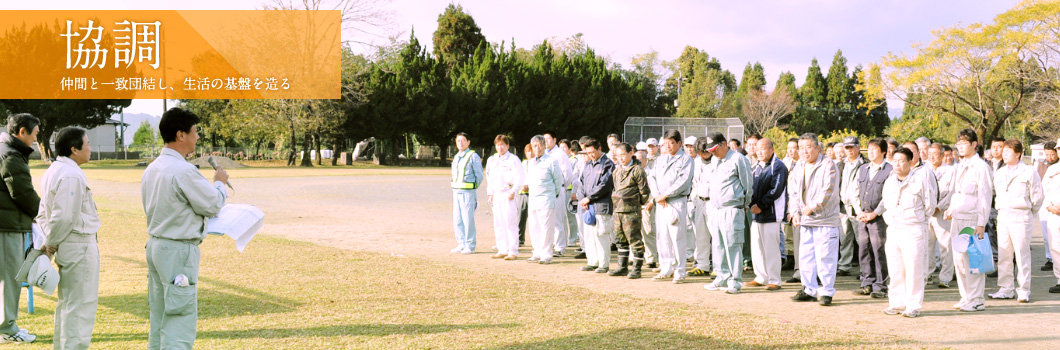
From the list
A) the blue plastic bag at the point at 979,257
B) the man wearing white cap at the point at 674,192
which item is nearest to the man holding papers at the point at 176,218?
the man wearing white cap at the point at 674,192

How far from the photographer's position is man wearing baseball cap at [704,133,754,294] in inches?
316

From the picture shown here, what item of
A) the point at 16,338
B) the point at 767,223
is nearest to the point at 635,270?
the point at 767,223

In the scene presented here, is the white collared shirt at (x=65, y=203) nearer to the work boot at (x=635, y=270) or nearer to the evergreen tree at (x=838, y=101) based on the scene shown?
the work boot at (x=635, y=270)

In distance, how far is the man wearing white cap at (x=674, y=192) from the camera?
855 cm

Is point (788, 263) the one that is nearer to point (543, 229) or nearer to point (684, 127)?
point (543, 229)

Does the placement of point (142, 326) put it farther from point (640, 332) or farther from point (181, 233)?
point (640, 332)

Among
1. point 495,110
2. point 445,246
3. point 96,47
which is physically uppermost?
point 96,47

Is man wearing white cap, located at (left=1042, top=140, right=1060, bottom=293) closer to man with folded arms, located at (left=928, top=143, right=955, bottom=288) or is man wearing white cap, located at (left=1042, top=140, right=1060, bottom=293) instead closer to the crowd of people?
the crowd of people

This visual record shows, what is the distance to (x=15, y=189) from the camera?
18.4ft

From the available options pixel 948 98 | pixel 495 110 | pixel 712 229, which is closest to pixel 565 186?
pixel 712 229

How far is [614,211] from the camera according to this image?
9242 mm

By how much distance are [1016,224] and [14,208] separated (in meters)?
9.59

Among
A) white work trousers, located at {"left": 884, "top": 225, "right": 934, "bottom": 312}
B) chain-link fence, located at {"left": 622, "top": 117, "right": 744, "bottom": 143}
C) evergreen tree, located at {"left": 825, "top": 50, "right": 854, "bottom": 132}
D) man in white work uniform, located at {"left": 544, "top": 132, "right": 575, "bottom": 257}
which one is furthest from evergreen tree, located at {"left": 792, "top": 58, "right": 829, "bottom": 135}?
white work trousers, located at {"left": 884, "top": 225, "right": 934, "bottom": 312}

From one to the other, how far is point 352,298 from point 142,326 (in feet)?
6.48
